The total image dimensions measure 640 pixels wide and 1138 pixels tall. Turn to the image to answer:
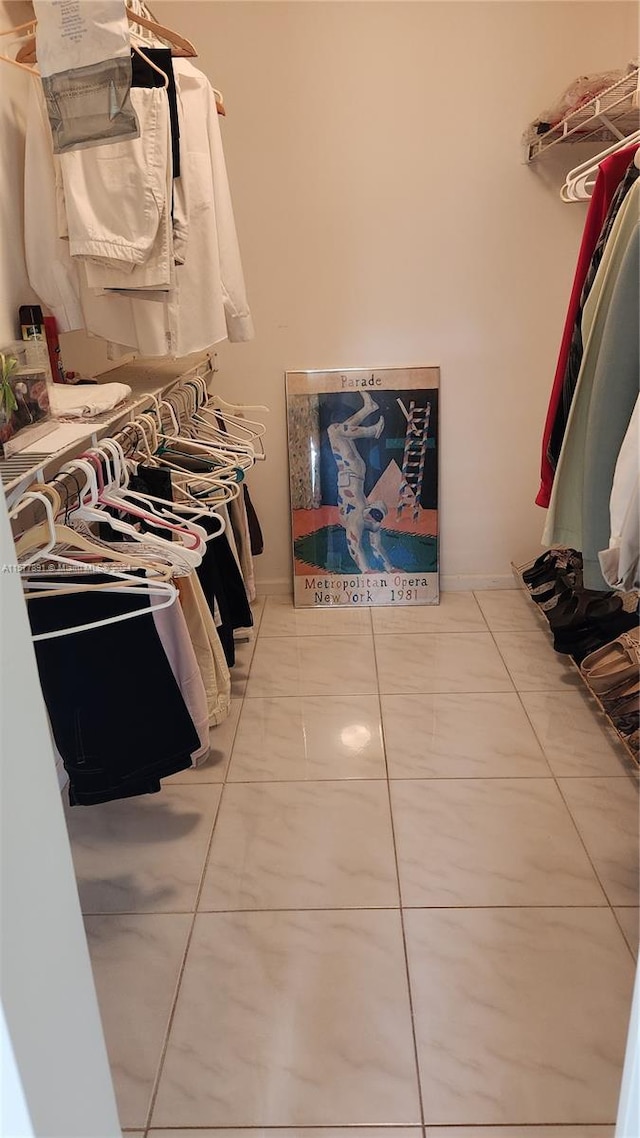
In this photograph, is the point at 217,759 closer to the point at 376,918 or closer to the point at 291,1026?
the point at 376,918

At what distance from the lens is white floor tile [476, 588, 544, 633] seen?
3.26 metres

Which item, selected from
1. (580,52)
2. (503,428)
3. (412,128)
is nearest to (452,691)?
(503,428)

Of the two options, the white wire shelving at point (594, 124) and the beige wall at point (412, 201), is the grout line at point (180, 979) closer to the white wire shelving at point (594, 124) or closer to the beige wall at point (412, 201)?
the beige wall at point (412, 201)

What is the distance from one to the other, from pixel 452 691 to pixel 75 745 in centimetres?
149

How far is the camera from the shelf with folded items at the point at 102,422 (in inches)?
52.1

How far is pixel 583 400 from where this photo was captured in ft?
5.38

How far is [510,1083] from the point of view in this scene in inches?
56.2

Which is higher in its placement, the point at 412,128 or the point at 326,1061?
the point at 412,128

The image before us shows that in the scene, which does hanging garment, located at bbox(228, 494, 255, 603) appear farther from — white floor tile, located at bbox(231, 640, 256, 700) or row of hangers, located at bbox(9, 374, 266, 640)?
row of hangers, located at bbox(9, 374, 266, 640)

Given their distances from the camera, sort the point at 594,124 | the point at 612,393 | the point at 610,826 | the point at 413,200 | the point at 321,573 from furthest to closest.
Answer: the point at 321,573
the point at 413,200
the point at 594,124
the point at 610,826
the point at 612,393

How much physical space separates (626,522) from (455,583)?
239 centimetres

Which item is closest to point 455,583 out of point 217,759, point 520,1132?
point 217,759

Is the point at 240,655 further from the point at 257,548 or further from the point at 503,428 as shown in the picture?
the point at 503,428

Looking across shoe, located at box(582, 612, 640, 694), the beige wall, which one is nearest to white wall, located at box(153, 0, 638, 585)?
the beige wall
